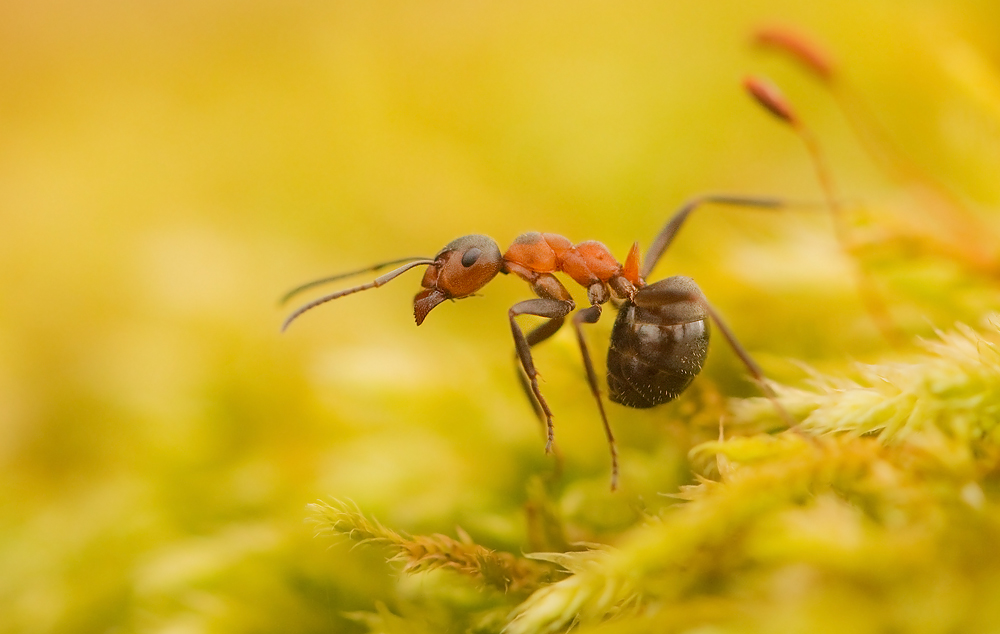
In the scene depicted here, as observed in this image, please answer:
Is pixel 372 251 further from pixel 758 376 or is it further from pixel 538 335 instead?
pixel 758 376

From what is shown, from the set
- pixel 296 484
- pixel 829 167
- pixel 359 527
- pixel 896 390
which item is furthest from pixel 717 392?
pixel 829 167

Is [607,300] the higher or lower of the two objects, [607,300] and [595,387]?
the higher

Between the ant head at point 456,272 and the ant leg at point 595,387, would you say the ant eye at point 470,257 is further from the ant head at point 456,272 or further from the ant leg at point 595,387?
the ant leg at point 595,387

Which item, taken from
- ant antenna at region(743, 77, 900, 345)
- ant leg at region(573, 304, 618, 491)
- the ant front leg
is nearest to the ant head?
the ant front leg

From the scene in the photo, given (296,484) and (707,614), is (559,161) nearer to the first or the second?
(296,484)

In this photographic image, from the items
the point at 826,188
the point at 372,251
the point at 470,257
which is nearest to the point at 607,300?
the point at 470,257

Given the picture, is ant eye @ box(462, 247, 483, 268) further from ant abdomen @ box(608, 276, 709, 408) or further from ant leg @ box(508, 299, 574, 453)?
ant abdomen @ box(608, 276, 709, 408)
